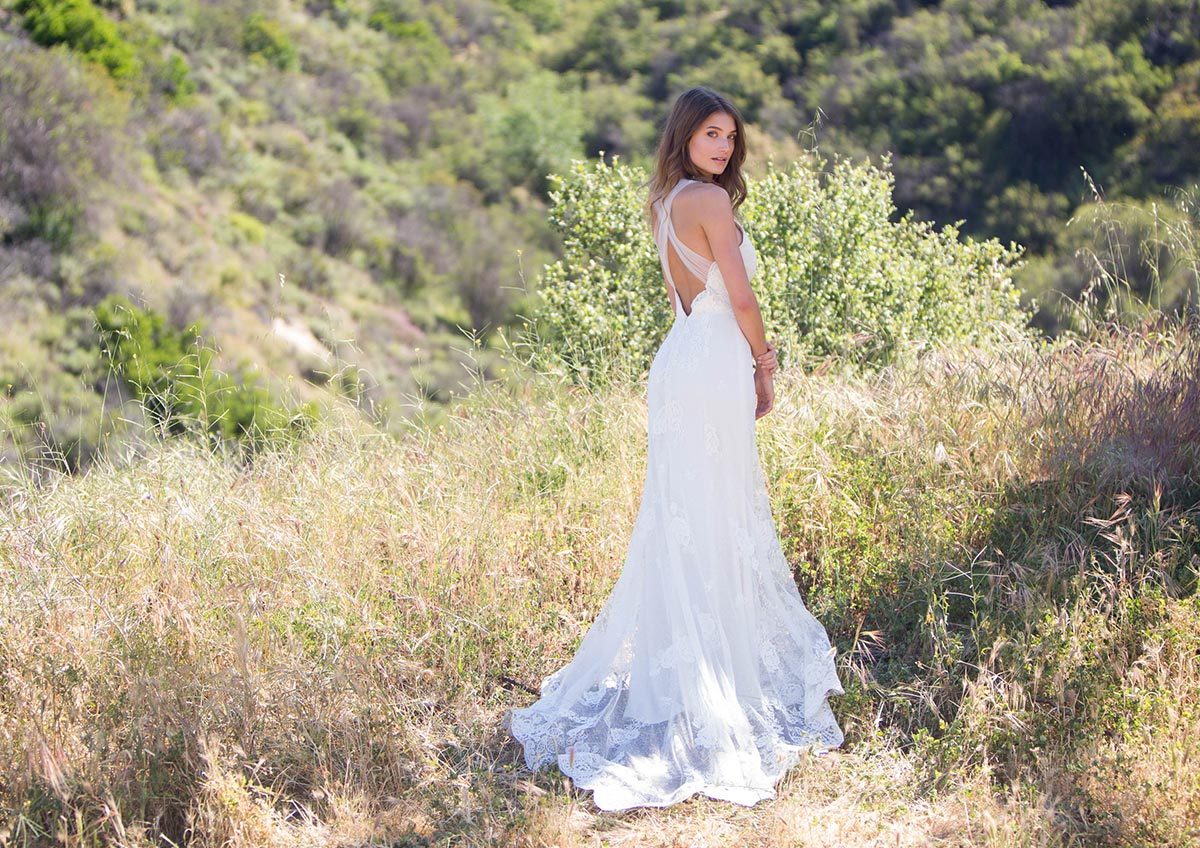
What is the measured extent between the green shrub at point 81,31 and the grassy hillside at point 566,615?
62.0 feet

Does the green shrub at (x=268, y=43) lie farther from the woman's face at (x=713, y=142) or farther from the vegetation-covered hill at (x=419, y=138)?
the woman's face at (x=713, y=142)

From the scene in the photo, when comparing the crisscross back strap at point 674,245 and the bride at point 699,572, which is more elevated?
the crisscross back strap at point 674,245

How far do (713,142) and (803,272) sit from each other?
3948mm

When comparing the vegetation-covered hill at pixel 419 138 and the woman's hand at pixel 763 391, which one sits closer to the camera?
the woman's hand at pixel 763 391

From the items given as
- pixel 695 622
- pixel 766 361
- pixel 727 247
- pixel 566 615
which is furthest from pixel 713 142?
pixel 566 615

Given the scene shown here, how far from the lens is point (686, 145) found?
301cm

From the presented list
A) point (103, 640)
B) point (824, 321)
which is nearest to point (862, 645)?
point (103, 640)

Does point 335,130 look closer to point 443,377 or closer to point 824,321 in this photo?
point 443,377

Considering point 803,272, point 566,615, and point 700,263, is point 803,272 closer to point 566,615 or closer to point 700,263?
point 566,615

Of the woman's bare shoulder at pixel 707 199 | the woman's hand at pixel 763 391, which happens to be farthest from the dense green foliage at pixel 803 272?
the woman's bare shoulder at pixel 707 199

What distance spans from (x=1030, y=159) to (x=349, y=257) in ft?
43.2

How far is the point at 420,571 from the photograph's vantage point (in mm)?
3611

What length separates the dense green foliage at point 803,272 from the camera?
6.69 metres

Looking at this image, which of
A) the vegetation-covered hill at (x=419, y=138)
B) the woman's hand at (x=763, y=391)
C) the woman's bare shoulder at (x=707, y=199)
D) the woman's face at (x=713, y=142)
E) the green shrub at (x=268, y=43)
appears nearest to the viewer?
the woman's bare shoulder at (x=707, y=199)
